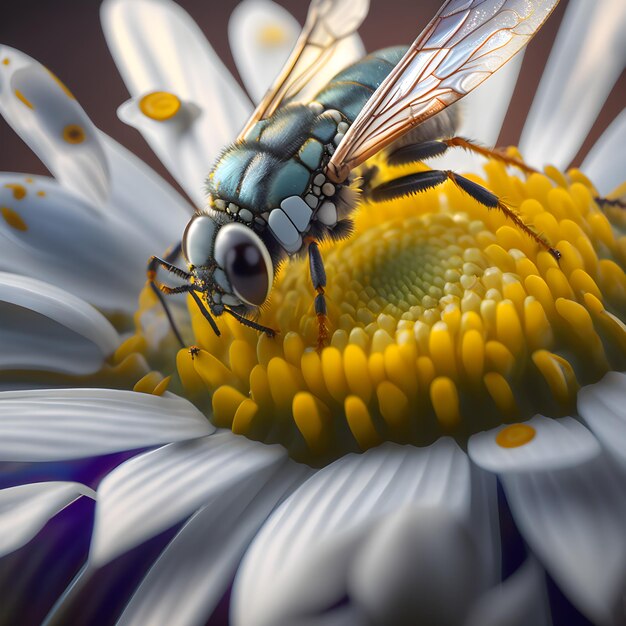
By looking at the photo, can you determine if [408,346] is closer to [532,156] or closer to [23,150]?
[532,156]

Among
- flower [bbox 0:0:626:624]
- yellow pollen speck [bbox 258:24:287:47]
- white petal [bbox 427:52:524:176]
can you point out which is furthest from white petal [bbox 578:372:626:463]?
yellow pollen speck [bbox 258:24:287:47]

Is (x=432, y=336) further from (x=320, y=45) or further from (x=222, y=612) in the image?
(x=320, y=45)

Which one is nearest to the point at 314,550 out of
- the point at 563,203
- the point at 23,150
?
the point at 563,203

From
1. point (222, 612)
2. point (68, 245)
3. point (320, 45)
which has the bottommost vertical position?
point (222, 612)

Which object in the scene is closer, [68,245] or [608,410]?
[608,410]

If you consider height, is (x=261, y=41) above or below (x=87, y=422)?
above

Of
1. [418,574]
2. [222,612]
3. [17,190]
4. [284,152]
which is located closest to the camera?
[418,574]

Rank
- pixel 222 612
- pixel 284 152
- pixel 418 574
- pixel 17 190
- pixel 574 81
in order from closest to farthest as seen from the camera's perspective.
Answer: pixel 418 574 < pixel 222 612 < pixel 284 152 < pixel 17 190 < pixel 574 81

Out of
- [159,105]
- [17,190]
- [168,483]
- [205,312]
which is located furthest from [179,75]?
[168,483]
